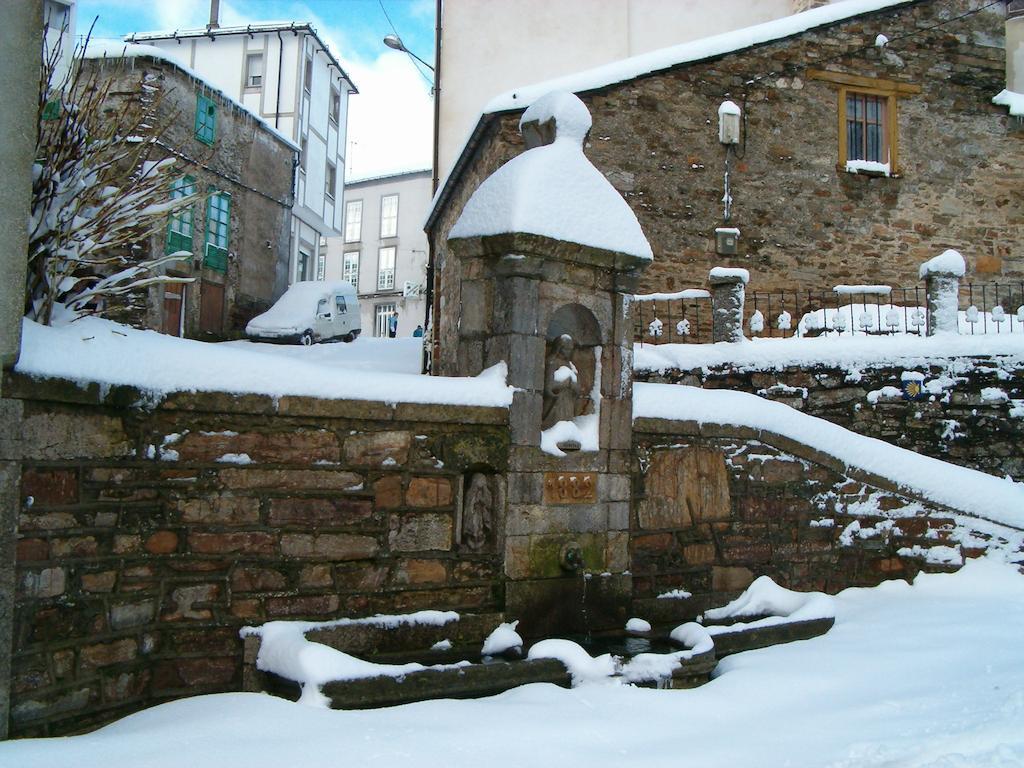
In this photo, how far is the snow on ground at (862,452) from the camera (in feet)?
21.7

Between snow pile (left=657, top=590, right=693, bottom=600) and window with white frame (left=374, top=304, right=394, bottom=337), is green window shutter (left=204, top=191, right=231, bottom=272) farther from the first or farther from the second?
window with white frame (left=374, top=304, right=394, bottom=337)

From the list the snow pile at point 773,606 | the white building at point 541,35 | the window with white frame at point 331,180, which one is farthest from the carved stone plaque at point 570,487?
the window with white frame at point 331,180

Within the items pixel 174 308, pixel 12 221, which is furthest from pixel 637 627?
pixel 174 308

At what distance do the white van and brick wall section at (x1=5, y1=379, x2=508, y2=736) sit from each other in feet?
47.5

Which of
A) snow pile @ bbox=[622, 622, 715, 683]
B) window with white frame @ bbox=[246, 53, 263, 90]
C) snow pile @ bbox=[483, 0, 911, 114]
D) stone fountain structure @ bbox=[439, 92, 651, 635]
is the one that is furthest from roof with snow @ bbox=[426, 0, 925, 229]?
window with white frame @ bbox=[246, 53, 263, 90]

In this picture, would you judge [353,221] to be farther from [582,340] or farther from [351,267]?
[582,340]

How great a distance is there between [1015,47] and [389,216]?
2703 cm

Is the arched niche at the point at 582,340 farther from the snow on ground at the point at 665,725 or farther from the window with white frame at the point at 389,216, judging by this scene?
the window with white frame at the point at 389,216

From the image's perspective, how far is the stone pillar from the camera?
3.77 meters

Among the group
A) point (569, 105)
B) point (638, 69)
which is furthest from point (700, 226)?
point (569, 105)

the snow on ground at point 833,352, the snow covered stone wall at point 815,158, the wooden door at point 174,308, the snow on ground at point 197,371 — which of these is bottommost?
the snow on ground at point 197,371

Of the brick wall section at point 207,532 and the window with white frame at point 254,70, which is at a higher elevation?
the window with white frame at point 254,70

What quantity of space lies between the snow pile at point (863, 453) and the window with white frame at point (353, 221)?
115 feet

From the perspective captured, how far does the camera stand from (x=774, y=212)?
13.7 m
